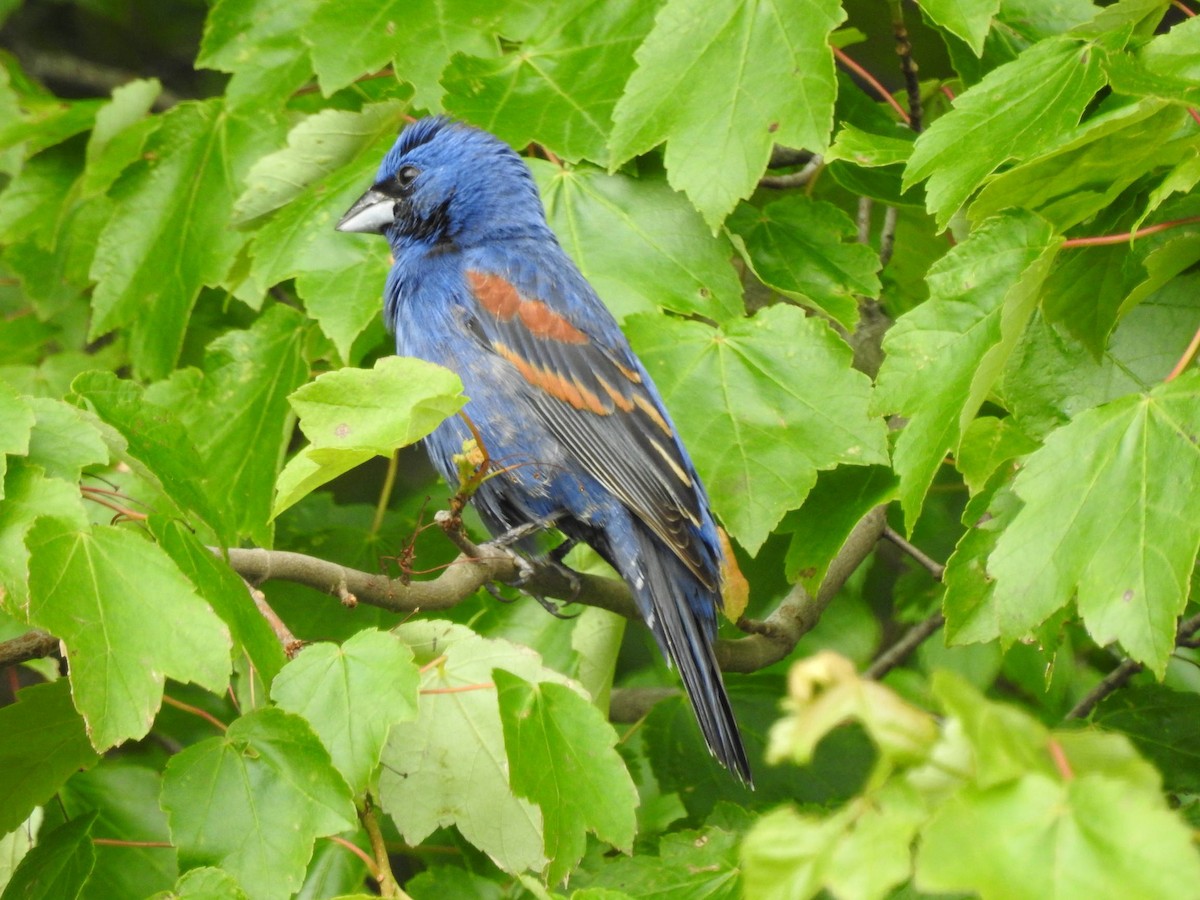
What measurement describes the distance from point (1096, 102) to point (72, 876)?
2525mm

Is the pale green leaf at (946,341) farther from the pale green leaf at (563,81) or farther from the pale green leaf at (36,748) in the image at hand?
the pale green leaf at (36,748)

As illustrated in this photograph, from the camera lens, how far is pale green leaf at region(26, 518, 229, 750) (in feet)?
6.68

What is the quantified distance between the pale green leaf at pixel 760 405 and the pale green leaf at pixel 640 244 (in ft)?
0.30

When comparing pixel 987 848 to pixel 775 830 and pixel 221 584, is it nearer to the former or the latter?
pixel 775 830

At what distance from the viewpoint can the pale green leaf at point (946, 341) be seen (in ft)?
7.95

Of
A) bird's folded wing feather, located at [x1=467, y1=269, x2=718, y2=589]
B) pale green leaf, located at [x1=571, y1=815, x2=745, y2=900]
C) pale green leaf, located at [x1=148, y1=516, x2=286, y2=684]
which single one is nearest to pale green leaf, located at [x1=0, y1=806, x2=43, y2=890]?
pale green leaf, located at [x1=148, y1=516, x2=286, y2=684]

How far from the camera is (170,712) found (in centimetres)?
393

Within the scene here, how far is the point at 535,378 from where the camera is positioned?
11.6 ft

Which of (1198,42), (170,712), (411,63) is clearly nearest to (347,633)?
(170,712)

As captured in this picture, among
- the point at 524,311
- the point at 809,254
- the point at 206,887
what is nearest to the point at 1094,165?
the point at 809,254

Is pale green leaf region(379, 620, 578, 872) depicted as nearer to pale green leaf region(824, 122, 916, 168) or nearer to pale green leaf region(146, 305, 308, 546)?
pale green leaf region(146, 305, 308, 546)

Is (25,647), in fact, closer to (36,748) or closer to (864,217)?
(36,748)

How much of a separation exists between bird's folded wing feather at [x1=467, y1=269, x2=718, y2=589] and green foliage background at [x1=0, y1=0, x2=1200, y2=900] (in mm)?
264

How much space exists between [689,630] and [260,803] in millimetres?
1202
